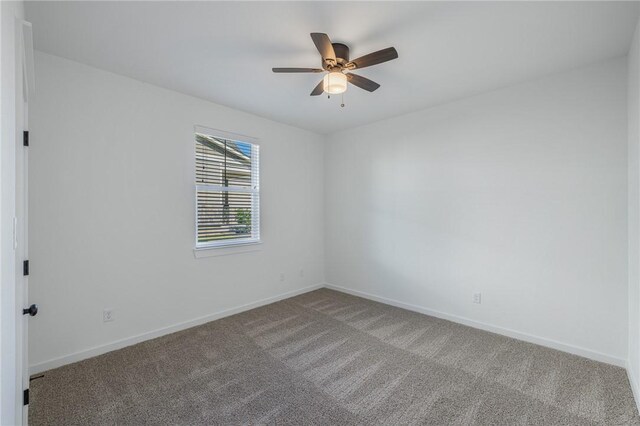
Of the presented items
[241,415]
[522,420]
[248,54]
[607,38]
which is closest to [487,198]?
[607,38]

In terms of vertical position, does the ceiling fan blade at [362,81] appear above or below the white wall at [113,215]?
above

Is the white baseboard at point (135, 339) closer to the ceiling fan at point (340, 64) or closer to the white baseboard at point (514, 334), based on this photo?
the white baseboard at point (514, 334)

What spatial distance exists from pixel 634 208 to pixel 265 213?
3826 mm

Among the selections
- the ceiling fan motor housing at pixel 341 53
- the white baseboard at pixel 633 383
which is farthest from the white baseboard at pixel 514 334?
the ceiling fan motor housing at pixel 341 53

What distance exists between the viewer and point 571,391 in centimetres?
214

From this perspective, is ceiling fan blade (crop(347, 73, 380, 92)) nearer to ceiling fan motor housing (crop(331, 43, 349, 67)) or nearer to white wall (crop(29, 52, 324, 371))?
ceiling fan motor housing (crop(331, 43, 349, 67))

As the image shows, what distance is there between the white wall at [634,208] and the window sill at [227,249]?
3799 millimetres

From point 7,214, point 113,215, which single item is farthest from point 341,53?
point 113,215

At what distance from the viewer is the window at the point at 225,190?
3.46 m

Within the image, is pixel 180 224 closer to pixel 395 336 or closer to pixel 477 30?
pixel 395 336

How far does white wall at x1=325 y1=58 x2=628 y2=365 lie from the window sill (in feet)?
5.72

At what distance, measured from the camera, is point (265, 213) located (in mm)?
4121

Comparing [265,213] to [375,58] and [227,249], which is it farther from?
[375,58]

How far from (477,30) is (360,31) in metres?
0.88
